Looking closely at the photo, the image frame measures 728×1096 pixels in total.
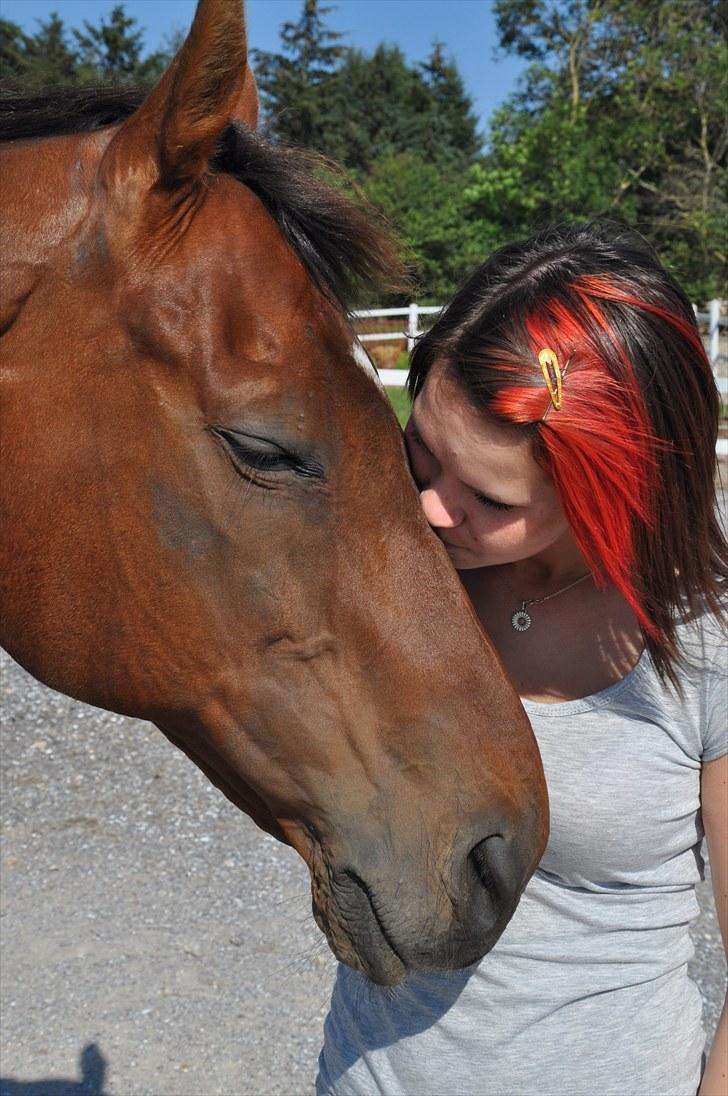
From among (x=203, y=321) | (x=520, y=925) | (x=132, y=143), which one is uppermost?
(x=132, y=143)

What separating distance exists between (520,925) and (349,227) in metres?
1.09

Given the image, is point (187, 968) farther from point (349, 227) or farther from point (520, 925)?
point (349, 227)

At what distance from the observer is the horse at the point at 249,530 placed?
126cm

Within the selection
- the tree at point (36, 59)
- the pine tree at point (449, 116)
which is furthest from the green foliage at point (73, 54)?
the pine tree at point (449, 116)

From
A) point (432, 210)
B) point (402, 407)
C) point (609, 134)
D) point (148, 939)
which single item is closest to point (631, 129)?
point (609, 134)

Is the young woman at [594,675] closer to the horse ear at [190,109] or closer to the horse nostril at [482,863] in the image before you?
the horse nostril at [482,863]

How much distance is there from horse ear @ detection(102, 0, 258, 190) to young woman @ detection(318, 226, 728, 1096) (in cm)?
48

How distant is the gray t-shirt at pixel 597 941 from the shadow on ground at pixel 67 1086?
1602 millimetres

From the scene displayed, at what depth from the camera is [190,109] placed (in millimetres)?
1215

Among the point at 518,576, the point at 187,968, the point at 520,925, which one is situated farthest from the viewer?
the point at 187,968

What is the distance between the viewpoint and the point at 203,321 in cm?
125

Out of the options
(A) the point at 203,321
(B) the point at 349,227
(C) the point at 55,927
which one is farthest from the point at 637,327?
(C) the point at 55,927

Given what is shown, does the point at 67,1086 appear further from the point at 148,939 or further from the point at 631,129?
the point at 631,129

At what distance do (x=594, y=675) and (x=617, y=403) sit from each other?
1.44 ft
